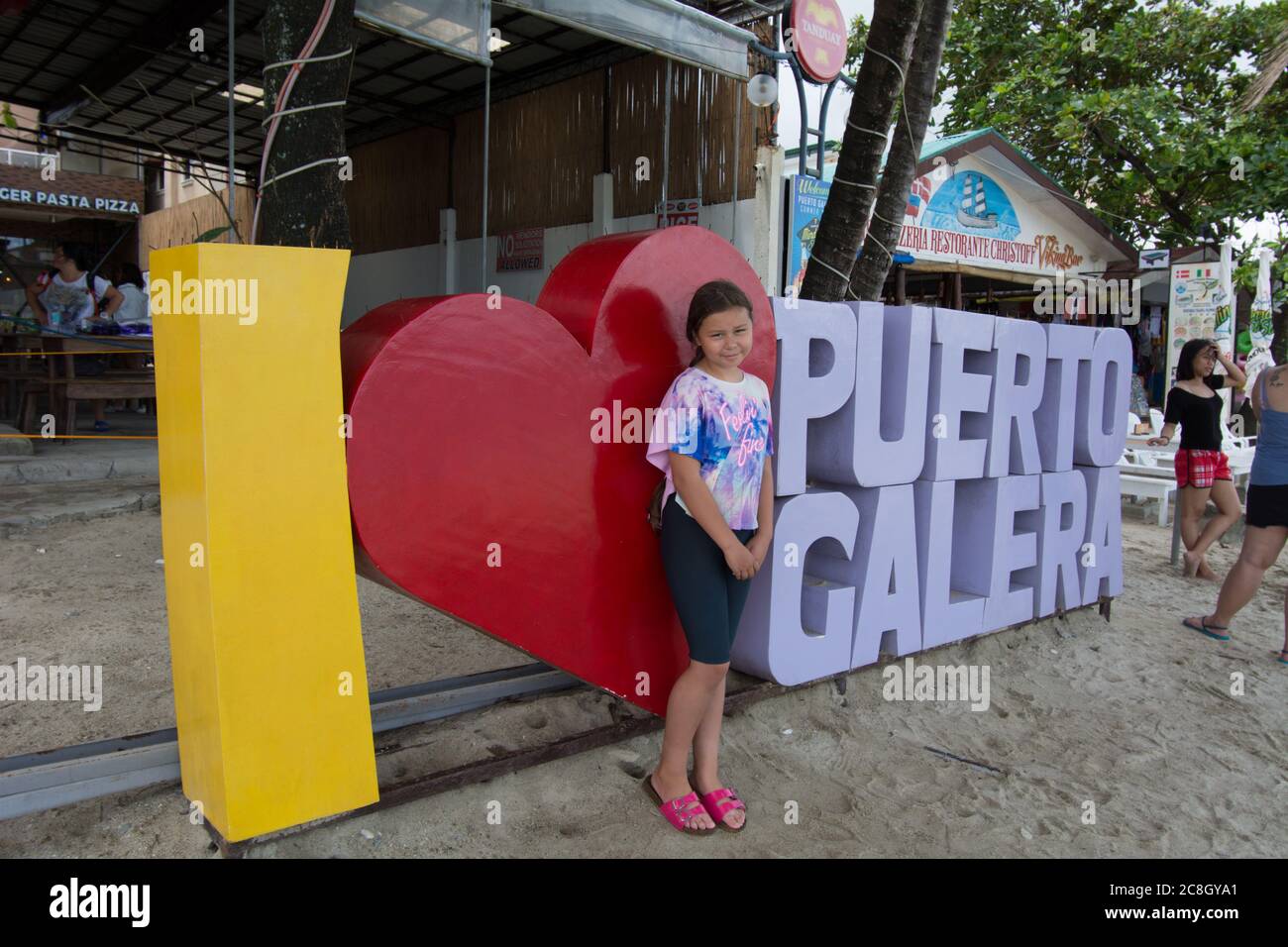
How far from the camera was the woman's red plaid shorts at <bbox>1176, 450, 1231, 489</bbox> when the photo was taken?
6875mm

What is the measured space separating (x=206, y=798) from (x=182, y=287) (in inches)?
56.4

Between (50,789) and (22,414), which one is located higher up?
(22,414)

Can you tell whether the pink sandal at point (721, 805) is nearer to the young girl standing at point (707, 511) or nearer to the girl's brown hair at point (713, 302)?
the young girl standing at point (707, 511)

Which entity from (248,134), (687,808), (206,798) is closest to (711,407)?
(687,808)

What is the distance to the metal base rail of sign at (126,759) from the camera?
8.40ft

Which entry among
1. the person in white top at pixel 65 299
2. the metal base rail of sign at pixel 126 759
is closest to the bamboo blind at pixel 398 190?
the person in white top at pixel 65 299

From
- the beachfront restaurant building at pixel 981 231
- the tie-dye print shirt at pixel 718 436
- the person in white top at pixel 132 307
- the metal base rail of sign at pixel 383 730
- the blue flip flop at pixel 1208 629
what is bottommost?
the blue flip flop at pixel 1208 629

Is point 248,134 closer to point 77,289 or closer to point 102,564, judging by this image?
point 77,289

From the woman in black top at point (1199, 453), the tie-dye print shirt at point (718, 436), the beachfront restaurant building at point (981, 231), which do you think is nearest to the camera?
the tie-dye print shirt at point (718, 436)

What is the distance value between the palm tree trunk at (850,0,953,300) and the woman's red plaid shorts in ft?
10.4

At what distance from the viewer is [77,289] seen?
10180mm

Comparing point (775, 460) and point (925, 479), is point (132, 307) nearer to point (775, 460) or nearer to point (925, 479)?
point (775, 460)

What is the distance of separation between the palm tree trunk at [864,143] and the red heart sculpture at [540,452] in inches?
62.7

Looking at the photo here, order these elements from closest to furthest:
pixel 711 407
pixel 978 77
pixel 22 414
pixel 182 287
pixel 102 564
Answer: pixel 182 287, pixel 711 407, pixel 102 564, pixel 22 414, pixel 978 77
